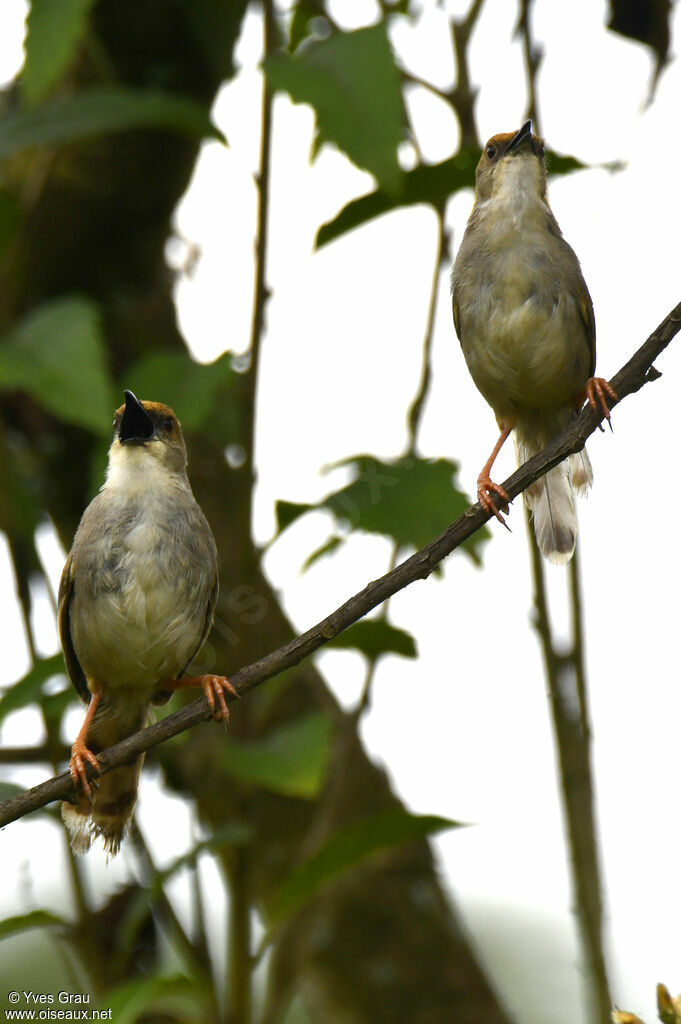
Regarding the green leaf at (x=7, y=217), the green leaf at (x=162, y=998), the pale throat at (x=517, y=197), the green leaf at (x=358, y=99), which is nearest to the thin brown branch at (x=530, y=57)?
the pale throat at (x=517, y=197)

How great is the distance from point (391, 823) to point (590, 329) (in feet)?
4.86

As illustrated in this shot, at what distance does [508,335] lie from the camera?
3.55m

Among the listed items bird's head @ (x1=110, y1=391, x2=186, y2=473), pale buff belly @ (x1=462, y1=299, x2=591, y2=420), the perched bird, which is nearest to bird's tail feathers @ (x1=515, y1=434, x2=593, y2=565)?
the perched bird

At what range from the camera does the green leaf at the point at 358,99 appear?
3096mm

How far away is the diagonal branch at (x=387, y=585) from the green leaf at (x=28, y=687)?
3.17 feet

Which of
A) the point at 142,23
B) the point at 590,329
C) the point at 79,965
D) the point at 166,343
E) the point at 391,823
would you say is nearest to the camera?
the point at 391,823

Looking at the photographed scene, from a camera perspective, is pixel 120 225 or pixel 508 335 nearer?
pixel 508 335

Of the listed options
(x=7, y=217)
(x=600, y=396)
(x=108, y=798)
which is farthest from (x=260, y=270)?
(x=108, y=798)

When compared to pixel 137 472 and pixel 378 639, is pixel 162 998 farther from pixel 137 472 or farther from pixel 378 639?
pixel 137 472

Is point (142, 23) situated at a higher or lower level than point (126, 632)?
higher

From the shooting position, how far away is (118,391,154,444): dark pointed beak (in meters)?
3.80

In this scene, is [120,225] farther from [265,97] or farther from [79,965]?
[79,965]

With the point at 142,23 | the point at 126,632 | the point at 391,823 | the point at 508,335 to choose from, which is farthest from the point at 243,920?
the point at 142,23

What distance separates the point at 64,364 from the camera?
11.5 feet
